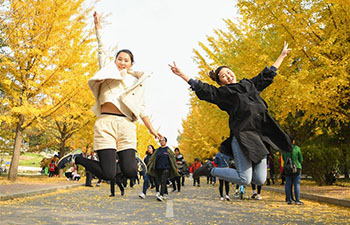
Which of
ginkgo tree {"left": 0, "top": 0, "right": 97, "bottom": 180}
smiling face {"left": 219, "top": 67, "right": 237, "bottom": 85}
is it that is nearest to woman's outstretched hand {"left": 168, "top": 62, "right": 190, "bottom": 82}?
smiling face {"left": 219, "top": 67, "right": 237, "bottom": 85}

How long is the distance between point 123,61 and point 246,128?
5.66ft

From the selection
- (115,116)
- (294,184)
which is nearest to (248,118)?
(115,116)

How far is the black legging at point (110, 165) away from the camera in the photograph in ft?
14.1

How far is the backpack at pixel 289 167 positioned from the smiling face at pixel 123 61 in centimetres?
711

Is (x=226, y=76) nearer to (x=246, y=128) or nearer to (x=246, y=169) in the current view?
(x=246, y=128)

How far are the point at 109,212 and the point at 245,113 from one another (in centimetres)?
529

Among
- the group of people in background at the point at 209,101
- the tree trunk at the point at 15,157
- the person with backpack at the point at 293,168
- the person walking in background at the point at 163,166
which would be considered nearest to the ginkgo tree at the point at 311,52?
the person with backpack at the point at 293,168

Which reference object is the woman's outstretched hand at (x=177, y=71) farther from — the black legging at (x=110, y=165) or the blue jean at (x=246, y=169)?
the black legging at (x=110, y=165)

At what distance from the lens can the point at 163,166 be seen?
11625 mm

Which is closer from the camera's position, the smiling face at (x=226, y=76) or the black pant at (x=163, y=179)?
the smiling face at (x=226, y=76)

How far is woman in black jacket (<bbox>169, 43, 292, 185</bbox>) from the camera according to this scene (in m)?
3.89

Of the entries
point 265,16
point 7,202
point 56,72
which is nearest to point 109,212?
point 7,202

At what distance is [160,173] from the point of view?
12.0m

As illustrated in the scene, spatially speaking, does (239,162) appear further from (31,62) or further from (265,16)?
(31,62)
